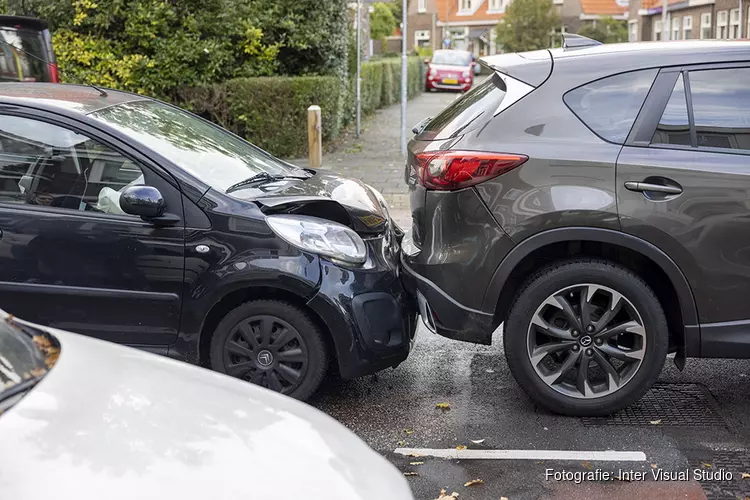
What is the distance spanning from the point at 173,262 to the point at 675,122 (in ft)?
8.45

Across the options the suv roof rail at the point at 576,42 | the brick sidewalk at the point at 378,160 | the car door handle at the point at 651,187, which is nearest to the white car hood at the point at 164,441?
the car door handle at the point at 651,187

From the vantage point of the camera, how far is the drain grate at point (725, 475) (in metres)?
3.46

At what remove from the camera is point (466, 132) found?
165 inches

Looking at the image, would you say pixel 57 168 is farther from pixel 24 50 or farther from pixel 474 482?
pixel 24 50

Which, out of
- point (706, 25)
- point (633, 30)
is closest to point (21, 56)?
point (706, 25)

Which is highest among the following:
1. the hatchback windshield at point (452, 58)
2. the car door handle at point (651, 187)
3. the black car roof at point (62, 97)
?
the hatchback windshield at point (452, 58)

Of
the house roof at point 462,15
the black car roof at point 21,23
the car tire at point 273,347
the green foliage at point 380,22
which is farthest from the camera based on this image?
the house roof at point 462,15

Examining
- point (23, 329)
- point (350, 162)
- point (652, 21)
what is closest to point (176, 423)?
point (23, 329)

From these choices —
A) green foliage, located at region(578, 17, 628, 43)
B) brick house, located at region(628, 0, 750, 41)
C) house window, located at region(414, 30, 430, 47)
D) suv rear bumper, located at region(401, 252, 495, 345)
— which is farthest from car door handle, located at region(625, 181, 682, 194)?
house window, located at region(414, 30, 430, 47)

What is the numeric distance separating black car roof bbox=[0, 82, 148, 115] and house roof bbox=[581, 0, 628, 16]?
54192 millimetres

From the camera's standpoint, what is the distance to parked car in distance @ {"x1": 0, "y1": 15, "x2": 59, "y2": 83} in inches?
395

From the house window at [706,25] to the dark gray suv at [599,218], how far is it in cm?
3136

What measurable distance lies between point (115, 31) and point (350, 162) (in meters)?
4.47

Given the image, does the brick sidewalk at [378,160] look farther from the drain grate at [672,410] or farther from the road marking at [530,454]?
the road marking at [530,454]
